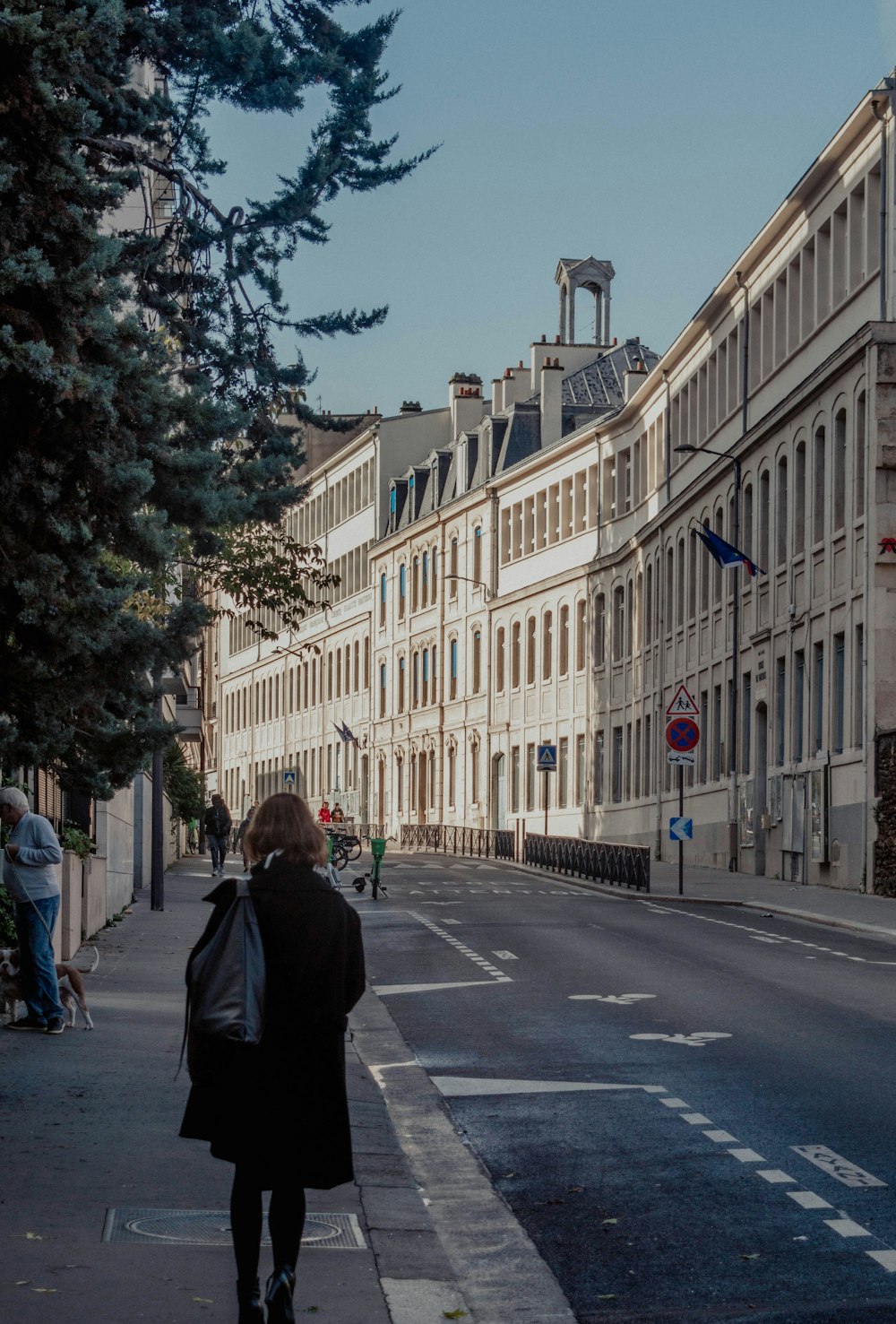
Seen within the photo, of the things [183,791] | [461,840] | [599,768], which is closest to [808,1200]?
[183,791]

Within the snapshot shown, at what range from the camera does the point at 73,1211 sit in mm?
8242

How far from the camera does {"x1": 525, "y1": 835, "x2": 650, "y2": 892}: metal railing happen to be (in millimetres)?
41188

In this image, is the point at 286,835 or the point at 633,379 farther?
the point at 633,379

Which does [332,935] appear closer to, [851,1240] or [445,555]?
[851,1240]

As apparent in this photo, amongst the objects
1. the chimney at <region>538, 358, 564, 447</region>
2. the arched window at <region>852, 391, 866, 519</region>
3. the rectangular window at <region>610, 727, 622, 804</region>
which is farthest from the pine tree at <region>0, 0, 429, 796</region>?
the chimney at <region>538, 358, 564, 447</region>

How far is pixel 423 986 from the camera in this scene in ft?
65.8

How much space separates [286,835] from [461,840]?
64.8 meters

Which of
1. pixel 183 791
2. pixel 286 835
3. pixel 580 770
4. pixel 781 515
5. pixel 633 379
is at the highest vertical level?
pixel 633 379

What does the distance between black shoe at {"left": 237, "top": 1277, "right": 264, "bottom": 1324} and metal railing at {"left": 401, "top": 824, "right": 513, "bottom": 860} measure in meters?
55.4

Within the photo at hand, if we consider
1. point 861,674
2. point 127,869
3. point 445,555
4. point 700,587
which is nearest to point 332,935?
point 127,869

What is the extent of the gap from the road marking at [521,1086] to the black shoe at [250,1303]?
6.17 meters

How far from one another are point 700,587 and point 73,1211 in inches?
1936

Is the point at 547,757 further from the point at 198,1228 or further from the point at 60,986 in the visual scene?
the point at 198,1228

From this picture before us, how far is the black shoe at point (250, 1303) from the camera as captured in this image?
635 centimetres
